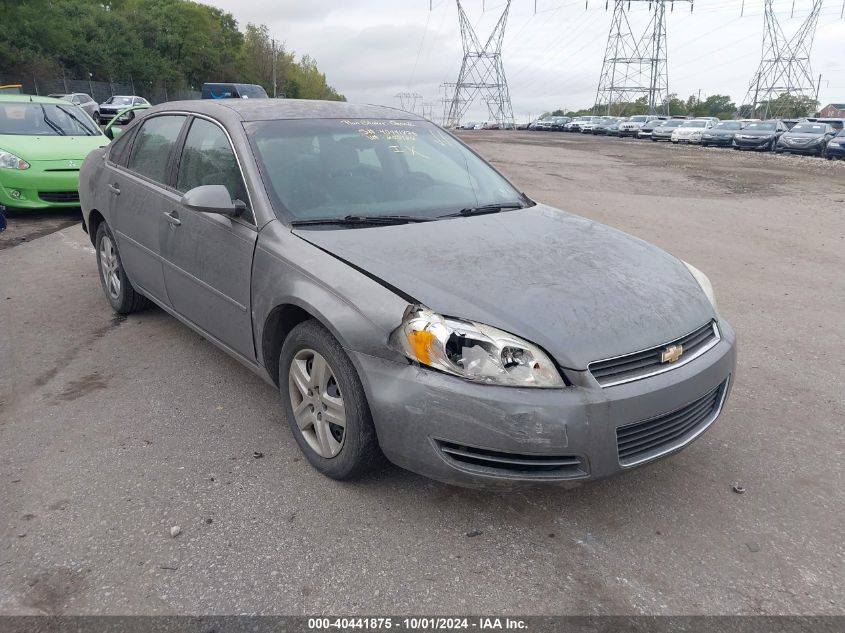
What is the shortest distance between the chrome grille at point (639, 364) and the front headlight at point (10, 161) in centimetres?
837

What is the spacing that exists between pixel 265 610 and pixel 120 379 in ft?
7.60

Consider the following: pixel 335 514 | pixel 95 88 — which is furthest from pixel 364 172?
pixel 95 88

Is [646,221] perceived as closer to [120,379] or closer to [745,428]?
[745,428]

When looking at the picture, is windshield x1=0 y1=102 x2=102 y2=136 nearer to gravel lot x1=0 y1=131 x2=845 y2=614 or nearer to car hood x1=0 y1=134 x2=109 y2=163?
car hood x1=0 y1=134 x2=109 y2=163

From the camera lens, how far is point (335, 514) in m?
2.82

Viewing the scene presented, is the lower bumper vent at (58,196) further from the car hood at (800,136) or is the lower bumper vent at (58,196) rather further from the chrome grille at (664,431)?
the car hood at (800,136)

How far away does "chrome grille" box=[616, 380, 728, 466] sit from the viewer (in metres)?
2.58

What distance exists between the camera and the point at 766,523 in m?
2.83

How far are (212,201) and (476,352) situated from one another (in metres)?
1.63

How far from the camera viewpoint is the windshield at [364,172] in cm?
346

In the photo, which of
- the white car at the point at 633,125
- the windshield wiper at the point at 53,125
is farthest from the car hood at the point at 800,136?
the windshield wiper at the point at 53,125

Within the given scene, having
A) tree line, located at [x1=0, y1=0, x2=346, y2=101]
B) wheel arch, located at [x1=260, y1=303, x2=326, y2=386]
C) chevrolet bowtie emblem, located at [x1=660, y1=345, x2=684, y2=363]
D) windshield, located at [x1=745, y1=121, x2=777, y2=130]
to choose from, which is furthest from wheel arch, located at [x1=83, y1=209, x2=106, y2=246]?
windshield, located at [x1=745, y1=121, x2=777, y2=130]

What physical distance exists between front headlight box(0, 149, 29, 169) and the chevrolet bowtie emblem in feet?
27.7

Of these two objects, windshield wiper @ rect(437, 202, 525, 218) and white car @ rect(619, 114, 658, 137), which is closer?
windshield wiper @ rect(437, 202, 525, 218)
